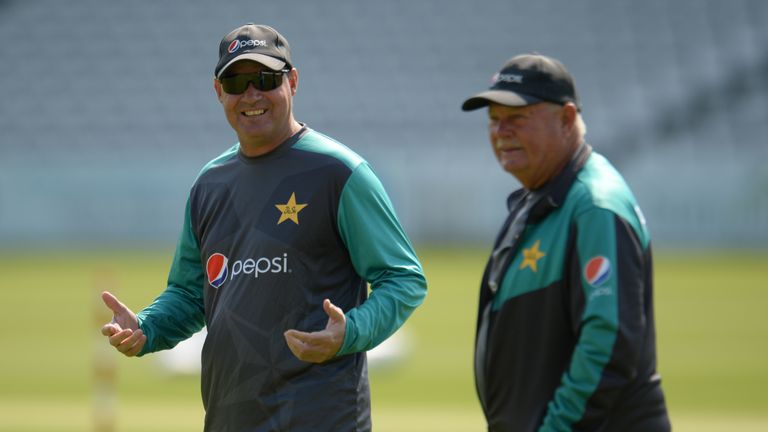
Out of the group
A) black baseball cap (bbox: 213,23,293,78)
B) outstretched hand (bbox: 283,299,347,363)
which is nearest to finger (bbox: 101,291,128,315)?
outstretched hand (bbox: 283,299,347,363)

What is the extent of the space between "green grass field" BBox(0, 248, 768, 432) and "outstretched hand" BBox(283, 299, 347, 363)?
576cm

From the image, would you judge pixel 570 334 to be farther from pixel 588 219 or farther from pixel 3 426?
pixel 3 426

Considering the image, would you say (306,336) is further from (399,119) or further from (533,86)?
(399,119)

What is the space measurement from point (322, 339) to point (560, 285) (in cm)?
89

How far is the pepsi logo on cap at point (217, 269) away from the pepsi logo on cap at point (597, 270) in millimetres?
1609

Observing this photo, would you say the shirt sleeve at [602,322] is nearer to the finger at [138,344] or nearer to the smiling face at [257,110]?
the smiling face at [257,110]

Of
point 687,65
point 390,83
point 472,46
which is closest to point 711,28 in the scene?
point 687,65

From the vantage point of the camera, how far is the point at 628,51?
3838cm

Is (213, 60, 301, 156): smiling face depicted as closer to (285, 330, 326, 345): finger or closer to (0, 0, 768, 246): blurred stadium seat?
(285, 330, 326, 345): finger

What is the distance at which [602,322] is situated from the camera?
3.85 meters

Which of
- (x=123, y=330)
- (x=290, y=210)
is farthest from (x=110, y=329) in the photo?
(x=290, y=210)

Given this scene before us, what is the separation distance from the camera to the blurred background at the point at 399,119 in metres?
30.2

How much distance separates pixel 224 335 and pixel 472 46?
34.5 m

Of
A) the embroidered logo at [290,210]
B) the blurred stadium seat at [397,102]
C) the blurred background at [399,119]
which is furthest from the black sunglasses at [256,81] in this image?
the blurred stadium seat at [397,102]
